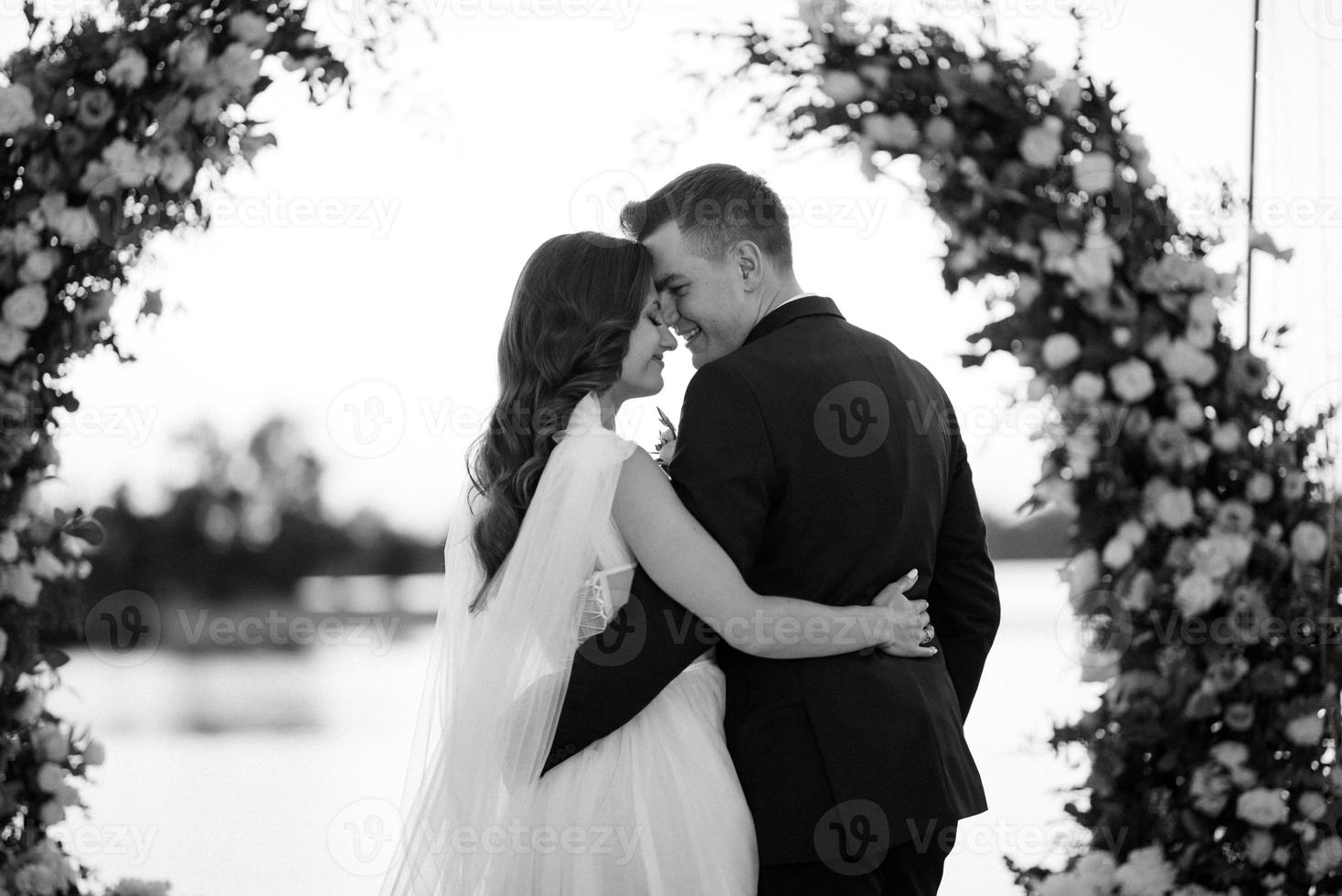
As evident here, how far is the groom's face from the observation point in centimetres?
282

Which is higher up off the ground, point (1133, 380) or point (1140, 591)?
point (1133, 380)

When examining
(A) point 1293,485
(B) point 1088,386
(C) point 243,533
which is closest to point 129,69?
(B) point 1088,386

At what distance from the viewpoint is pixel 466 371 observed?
461cm

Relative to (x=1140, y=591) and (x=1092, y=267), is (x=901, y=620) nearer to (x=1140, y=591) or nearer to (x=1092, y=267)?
(x=1140, y=591)

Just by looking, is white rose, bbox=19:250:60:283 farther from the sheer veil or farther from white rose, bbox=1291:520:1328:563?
white rose, bbox=1291:520:1328:563

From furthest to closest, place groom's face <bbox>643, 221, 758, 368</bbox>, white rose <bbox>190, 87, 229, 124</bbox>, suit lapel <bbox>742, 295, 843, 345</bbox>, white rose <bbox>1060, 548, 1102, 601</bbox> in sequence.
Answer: groom's face <bbox>643, 221, 758, 368</bbox> < suit lapel <bbox>742, 295, 843, 345</bbox> < white rose <bbox>190, 87, 229, 124</bbox> < white rose <bbox>1060, 548, 1102, 601</bbox>

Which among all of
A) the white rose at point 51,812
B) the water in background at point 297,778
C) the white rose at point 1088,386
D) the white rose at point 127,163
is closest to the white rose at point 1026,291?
the white rose at point 1088,386

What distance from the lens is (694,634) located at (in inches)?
98.7

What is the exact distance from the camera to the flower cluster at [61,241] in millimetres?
2381

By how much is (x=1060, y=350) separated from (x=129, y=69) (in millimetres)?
1783

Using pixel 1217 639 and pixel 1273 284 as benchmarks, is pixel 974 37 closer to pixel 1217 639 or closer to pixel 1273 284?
pixel 1273 284

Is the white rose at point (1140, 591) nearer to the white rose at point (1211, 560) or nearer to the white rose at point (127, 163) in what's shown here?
the white rose at point (1211, 560)

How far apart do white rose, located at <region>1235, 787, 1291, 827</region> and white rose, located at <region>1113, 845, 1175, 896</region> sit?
16 cm

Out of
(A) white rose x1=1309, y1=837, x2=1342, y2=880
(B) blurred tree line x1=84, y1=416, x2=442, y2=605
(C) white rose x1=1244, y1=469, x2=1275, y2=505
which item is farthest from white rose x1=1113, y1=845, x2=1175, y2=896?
(B) blurred tree line x1=84, y1=416, x2=442, y2=605
